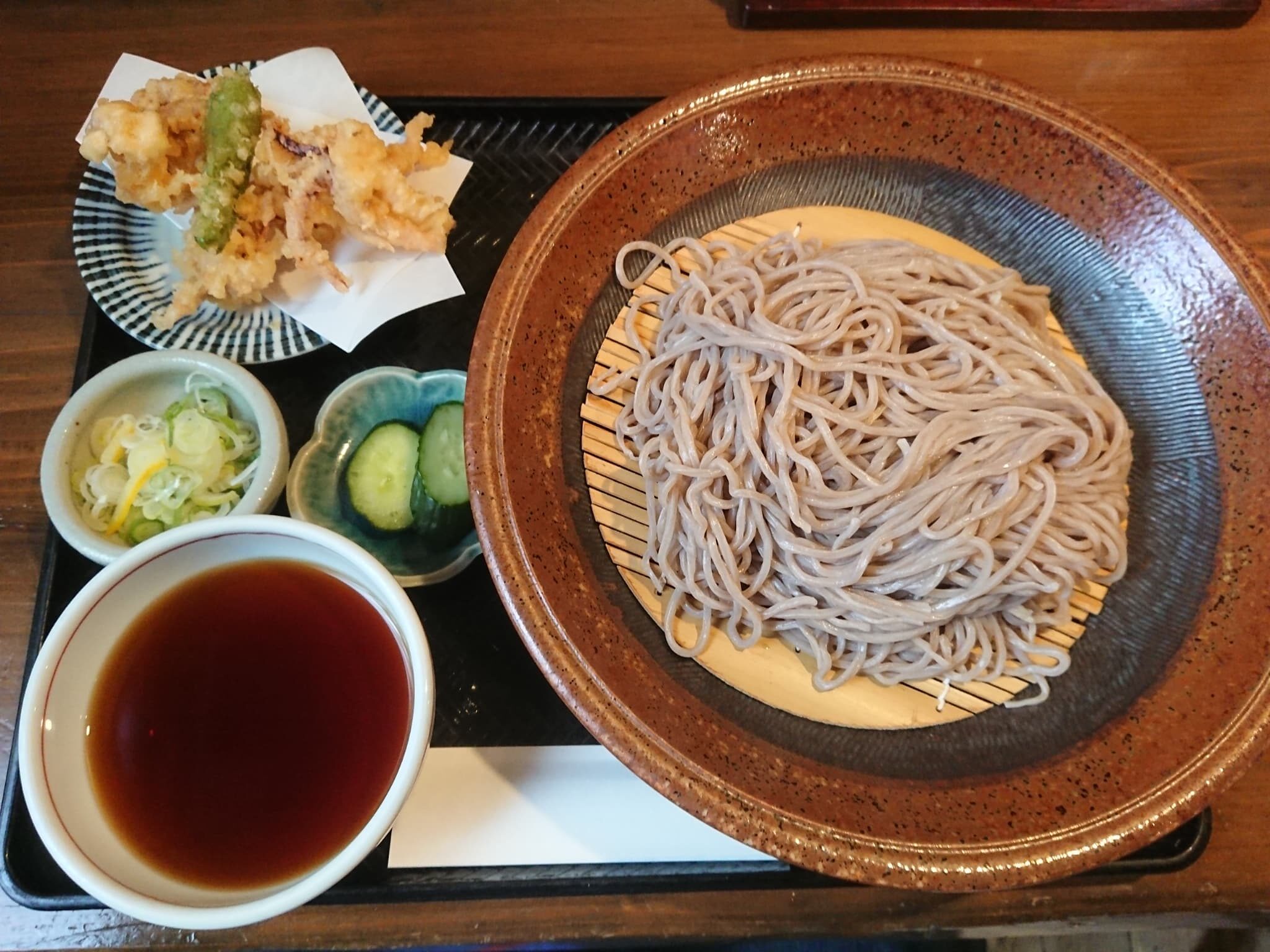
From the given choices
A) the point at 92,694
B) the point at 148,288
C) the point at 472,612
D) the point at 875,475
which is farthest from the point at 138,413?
the point at 875,475

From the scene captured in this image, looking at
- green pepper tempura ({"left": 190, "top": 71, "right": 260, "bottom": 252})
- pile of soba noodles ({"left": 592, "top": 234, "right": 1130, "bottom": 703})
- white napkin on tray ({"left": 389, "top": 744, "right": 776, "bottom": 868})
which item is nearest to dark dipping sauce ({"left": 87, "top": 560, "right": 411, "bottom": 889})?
white napkin on tray ({"left": 389, "top": 744, "right": 776, "bottom": 868})

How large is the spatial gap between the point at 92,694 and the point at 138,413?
0.66m

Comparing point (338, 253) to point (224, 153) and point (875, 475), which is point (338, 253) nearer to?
point (224, 153)

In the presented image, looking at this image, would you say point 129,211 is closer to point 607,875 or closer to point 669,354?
point 669,354

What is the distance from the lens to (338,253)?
1.73 metres

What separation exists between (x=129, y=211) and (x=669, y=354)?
1289 millimetres

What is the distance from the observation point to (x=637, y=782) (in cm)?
138

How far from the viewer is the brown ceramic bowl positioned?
1.19 metres

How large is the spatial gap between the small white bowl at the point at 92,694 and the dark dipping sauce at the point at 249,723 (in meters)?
0.03

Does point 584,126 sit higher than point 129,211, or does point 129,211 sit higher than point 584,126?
point 584,126

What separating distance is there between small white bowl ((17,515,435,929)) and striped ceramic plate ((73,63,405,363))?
61 cm

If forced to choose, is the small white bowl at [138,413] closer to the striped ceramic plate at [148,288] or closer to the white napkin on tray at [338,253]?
the striped ceramic plate at [148,288]

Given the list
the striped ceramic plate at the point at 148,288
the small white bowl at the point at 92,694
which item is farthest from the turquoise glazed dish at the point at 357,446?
the small white bowl at the point at 92,694

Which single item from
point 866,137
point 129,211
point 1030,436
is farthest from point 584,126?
point 1030,436
